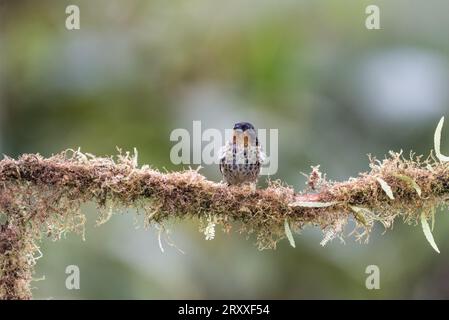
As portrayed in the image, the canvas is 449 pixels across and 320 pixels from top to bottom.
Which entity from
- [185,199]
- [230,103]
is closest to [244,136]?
[185,199]

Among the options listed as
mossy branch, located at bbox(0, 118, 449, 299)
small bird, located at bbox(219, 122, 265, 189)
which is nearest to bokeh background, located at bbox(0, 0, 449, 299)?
small bird, located at bbox(219, 122, 265, 189)

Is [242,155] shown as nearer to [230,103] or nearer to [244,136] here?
[244,136]

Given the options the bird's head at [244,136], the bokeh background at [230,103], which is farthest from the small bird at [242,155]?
the bokeh background at [230,103]

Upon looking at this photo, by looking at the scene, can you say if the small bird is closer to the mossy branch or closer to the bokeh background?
the mossy branch

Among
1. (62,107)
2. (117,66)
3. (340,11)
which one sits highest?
(340,11)
